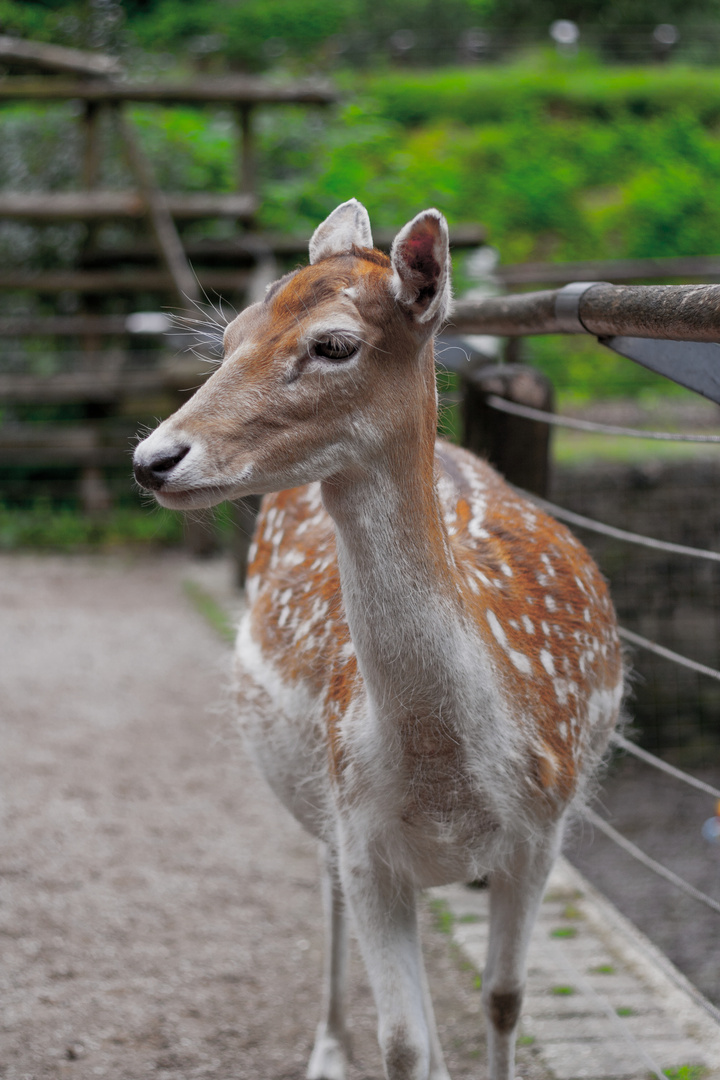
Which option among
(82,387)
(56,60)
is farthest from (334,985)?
(56,60)

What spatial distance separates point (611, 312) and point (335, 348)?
0.65 metres

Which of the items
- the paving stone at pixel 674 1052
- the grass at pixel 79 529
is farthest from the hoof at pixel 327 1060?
the grass at pixel 79 529

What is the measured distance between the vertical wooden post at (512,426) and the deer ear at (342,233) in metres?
1.31

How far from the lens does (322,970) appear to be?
3039mm

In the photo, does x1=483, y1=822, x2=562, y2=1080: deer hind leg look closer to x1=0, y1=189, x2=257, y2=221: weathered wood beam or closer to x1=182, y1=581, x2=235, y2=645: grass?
x1=182, y1=581, x2=235, y2=645: grass

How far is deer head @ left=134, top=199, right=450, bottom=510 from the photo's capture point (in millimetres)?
1587

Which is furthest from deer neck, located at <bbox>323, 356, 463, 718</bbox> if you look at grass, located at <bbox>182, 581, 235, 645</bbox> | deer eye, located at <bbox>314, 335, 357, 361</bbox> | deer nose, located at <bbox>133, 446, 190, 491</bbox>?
grass, located at <bbox>182, 581, 235, 645</bbox>

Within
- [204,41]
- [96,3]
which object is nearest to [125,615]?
[96,3]

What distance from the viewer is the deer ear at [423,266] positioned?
5.25 feet

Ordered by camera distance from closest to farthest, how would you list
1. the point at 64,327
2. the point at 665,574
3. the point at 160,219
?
the point at 665,574
the point at 160,219
the point at 64,327

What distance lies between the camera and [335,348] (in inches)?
65.1

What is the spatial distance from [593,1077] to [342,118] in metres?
8.42

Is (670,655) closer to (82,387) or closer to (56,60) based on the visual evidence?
(82,387)

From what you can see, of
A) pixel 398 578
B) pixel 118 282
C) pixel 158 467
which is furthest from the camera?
pixel 118 282
